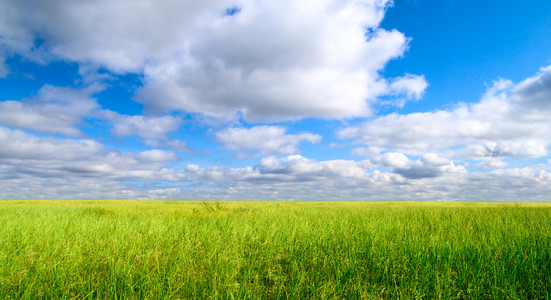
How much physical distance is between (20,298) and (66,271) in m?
0.75

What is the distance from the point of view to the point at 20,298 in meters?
3.86

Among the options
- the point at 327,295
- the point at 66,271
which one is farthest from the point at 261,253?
the point at 66,271

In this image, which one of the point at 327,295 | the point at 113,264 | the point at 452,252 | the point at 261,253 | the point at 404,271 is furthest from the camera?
the point at 261,253

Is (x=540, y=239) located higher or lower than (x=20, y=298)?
higher

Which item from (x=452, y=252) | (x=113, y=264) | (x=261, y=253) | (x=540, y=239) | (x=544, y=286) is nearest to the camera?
(x=544, y=286)

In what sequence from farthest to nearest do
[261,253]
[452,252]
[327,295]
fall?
[261,253], [452,252], [327,295]

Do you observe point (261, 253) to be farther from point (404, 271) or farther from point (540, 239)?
point (540, 239)

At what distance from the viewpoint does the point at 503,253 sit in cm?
530

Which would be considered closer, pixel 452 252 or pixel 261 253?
pixel 452 252

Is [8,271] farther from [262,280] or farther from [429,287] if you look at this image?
[429,287]

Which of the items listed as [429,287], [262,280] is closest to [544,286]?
[429,287]

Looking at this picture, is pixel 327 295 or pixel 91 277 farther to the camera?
pixel 91 277

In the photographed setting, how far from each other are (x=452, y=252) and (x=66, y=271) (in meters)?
6.65

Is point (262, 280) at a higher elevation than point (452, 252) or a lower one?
lower
